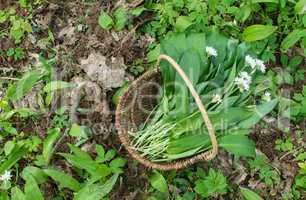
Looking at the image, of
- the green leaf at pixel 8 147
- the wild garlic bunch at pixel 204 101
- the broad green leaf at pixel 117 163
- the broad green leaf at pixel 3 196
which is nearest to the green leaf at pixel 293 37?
the wild garlic bunch at pixel 204 101

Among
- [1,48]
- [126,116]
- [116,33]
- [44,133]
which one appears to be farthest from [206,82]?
[1,48]

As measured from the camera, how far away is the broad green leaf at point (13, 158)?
2.55 metres

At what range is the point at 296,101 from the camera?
2.71 m

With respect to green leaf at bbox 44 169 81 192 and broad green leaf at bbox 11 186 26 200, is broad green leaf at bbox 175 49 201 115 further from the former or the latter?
broad green leaf at bbox 11 186 26 200

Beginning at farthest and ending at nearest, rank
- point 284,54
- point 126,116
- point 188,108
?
1. point 284,54
2. point 126,116
3. point 188,108

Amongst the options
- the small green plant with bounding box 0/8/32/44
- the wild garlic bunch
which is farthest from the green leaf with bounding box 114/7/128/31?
the small green plant with bounding box 0/8/32/44

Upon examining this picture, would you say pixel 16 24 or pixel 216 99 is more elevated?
pixel 16 24

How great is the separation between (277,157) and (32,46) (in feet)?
5.19

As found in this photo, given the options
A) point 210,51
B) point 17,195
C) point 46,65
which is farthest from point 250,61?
point 17,195

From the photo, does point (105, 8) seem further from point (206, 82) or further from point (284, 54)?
point (284, 54)

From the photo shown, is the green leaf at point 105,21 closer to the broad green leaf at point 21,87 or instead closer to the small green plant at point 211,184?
the broad green leaf at point 21,87

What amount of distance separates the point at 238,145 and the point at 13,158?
1192 mm

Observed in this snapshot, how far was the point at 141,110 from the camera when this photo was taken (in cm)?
267

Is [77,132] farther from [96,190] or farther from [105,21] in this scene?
[105,21]
